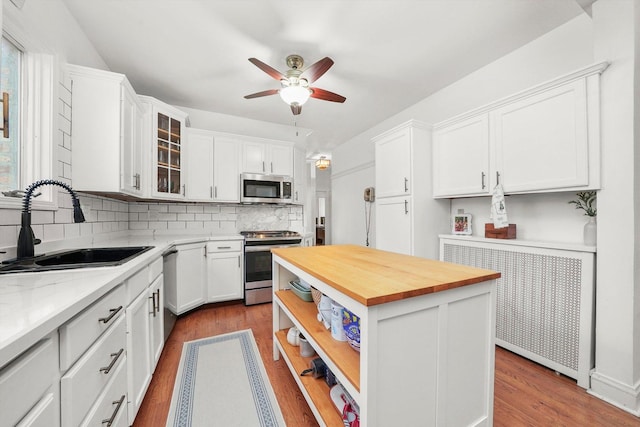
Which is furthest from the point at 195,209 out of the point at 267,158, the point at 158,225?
the point at 267,158

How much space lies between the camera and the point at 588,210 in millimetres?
1748

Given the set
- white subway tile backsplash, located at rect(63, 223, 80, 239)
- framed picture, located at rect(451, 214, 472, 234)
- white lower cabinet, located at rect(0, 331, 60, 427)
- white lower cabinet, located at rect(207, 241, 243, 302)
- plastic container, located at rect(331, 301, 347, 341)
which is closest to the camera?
white lower cabinet, located at rect(0, 331, 60, 427)

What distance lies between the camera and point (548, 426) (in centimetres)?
135

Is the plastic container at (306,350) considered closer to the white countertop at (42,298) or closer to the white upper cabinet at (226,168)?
the white countertop at (42,298)

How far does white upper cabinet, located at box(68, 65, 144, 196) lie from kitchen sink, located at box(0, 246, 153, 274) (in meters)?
0.53

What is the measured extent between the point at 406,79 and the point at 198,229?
3307 millimetres

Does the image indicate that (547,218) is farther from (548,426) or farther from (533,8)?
(533,8)

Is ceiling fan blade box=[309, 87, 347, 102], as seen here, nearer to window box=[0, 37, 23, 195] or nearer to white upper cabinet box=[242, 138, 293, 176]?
white upper cabinet box=[242, 138, 293, 176]

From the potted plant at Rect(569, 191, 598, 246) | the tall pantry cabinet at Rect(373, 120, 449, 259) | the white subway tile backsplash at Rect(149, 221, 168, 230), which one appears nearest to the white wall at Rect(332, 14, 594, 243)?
the potted plant at Rect(569, 191, 598, 246)

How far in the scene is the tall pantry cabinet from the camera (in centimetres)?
266

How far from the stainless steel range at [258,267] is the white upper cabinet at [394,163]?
1533mm

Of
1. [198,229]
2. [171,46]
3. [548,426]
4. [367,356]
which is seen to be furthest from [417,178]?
[198,229]

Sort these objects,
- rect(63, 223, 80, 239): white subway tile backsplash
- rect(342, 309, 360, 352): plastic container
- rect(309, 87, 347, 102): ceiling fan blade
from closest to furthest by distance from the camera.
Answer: rect(342, 309, 360, 352): plastic container → rect(63, 223, 80, 239): white subway tile backsplash → rect(309, 87, 347, 102): ceiling fan blade

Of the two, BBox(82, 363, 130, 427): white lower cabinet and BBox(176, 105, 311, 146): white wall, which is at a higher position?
BBox(176, 105, 311, 146): white wall
